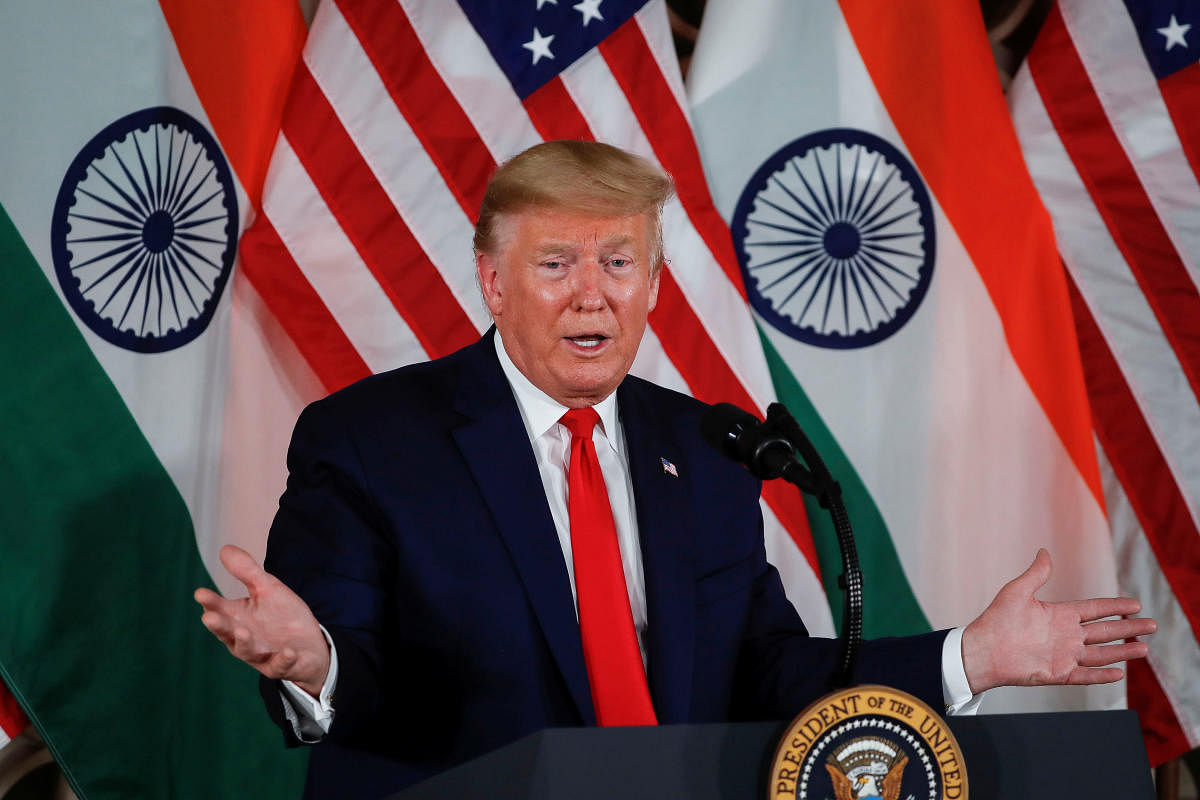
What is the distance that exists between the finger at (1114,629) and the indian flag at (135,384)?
174cm

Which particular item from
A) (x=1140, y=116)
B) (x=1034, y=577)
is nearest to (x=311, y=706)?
(x=1034, y=577)

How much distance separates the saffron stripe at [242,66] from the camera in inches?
108

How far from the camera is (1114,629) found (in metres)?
1.74

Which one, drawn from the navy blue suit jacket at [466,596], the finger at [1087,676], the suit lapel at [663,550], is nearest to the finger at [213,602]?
the navy blue suit jacket at [466,596]

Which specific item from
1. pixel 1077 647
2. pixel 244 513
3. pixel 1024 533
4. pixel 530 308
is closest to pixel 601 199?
pixel 530 308

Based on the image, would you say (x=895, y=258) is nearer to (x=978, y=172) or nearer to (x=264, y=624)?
(x=978, y=172)

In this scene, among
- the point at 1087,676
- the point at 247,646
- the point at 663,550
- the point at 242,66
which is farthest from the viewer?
the point at 242,66

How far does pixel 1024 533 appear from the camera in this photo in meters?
3.11

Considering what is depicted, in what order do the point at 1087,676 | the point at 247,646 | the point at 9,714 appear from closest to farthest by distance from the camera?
the point at 247,646 < the point at 1087,676 < the point at 9,714

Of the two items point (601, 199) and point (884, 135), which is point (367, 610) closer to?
point (601, 199)

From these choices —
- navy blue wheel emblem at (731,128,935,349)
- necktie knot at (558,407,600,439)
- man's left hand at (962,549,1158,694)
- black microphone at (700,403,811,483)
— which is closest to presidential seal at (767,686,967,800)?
black microphone at (700,403,811,483)

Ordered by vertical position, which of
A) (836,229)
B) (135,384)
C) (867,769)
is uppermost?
(836,229)

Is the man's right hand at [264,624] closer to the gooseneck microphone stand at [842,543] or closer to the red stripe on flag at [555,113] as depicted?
the gooseneck microphone stand at [842,543]

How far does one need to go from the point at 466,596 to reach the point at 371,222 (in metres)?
1.27
